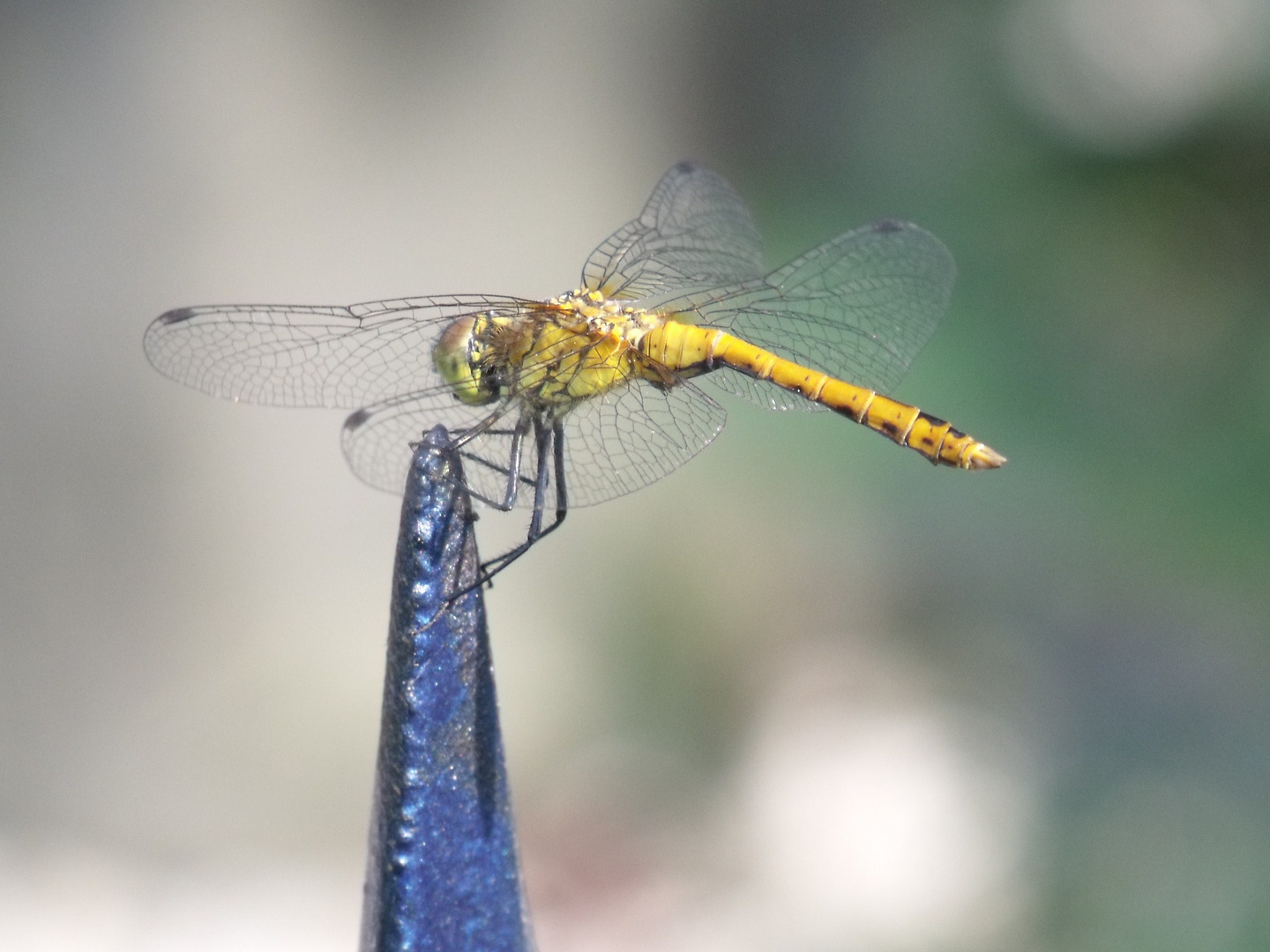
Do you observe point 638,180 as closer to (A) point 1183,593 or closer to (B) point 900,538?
(B) point 900,538

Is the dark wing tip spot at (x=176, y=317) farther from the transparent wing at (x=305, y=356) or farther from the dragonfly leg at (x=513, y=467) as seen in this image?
the dragonfly leg at (x=513, y=467)

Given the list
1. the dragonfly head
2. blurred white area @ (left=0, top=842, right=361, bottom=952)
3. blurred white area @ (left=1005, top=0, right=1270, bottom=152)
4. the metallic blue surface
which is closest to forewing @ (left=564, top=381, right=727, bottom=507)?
the dragonfly head

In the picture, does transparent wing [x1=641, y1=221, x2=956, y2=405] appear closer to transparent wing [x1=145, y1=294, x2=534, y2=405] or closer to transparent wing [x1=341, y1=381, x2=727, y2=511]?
transparent wing [x1=341, y1=381, x2=727, y2=511]

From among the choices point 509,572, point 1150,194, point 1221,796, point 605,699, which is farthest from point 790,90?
point 1221,796

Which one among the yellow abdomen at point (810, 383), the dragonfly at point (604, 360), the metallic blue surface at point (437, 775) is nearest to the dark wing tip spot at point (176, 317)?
the dragonfly at point (604, 360)

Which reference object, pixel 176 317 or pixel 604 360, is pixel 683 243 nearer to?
pixel 604 360

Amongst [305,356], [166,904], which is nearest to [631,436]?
[305,356]

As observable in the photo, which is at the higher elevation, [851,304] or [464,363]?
[851,304]
